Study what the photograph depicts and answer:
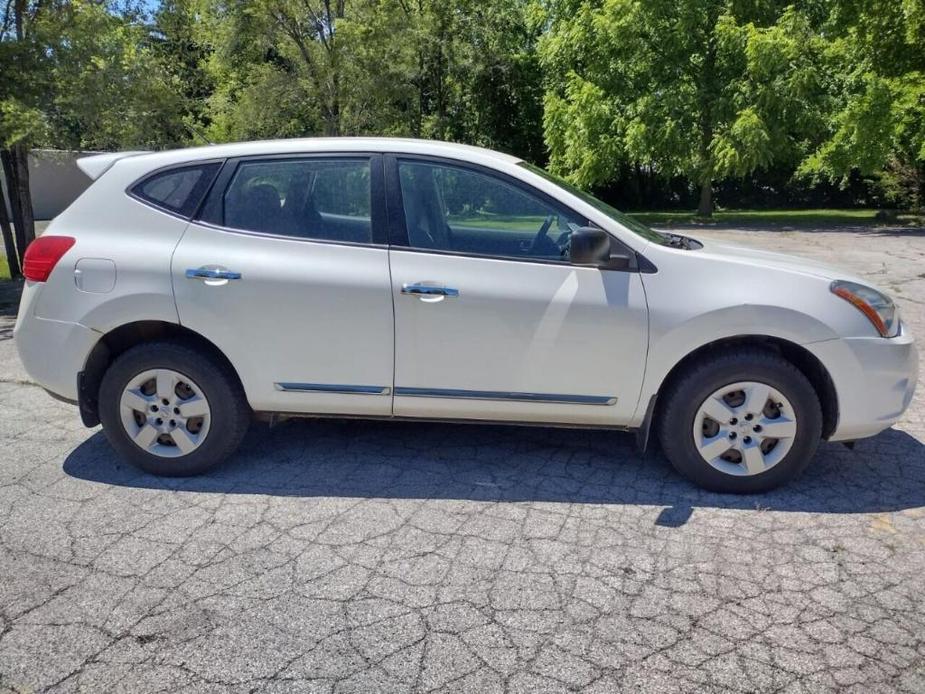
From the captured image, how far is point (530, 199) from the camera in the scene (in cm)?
419

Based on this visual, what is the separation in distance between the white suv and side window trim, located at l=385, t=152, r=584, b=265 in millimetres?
12

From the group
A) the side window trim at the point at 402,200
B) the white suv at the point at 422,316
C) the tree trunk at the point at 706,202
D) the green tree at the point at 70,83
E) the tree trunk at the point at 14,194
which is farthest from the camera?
the tree trunk at the point at 706,202

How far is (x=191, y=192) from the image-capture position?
14.2ft

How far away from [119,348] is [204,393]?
0.60 metres

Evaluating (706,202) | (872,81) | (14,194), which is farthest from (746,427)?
(706,202)

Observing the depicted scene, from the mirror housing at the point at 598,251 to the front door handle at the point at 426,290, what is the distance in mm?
668

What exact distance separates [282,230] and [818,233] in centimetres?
1867

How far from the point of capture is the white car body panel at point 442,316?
4.00 meters

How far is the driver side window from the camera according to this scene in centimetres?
416

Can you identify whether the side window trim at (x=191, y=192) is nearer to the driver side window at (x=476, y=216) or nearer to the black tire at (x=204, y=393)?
the black tire at (x=204, y=393)

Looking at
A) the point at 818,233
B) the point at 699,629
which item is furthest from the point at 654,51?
the point at 699,629

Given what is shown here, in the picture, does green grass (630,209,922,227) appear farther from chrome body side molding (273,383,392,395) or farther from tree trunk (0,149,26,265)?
chrome body side molding (273,383,392,395)

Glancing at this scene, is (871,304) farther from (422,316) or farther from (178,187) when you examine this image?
(178,187)

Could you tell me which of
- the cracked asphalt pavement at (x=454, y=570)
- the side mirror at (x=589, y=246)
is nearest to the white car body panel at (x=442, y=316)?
the side mirror at (x=589, y=246)
